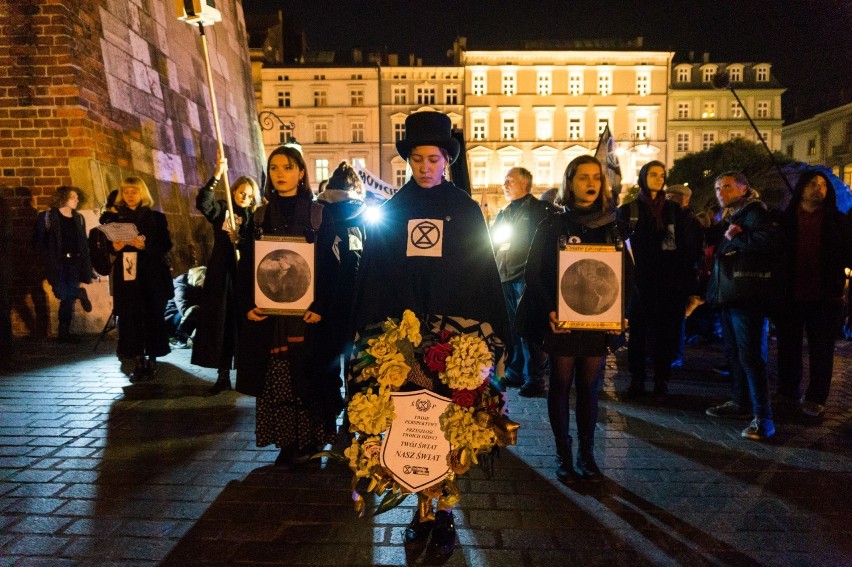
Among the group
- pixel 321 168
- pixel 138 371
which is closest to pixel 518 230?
pixel 138 371

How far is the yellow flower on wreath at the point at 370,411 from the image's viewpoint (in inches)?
110

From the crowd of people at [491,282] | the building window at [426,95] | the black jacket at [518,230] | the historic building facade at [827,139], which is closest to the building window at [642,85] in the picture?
the historic building facade at [827,139]

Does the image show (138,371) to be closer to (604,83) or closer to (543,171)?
(543,171)

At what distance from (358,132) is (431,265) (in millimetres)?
54735

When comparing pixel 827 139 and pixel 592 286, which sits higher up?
pixel 827 139

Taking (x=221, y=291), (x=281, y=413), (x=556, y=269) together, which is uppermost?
(x=556, y=269)

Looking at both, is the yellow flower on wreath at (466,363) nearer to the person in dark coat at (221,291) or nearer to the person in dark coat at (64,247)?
the person in dark coat at (221,291)

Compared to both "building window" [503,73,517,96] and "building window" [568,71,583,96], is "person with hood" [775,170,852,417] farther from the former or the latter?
"building window" [568,71,583,96]

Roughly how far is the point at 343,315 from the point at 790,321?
4096 mm

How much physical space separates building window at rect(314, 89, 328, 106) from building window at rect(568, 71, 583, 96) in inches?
912

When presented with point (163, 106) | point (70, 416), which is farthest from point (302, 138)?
point (70, 416)

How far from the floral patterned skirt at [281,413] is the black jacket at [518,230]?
105 inches

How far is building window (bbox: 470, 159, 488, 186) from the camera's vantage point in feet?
184

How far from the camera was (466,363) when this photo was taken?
8.91 ft
